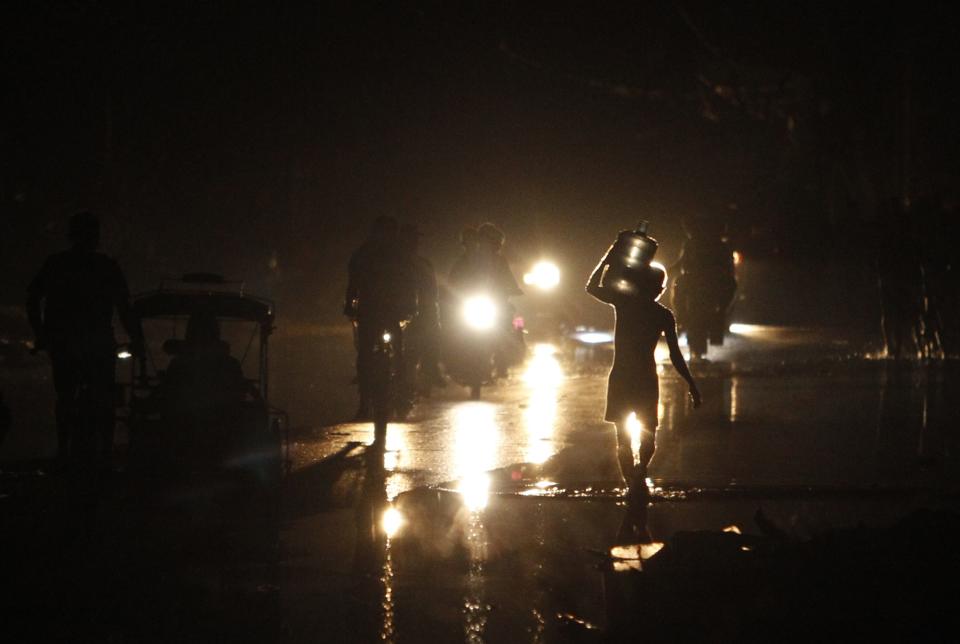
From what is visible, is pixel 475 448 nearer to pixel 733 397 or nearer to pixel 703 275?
pixel 733 397

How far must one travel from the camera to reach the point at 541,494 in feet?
31.8

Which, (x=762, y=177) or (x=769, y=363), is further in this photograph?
(x=762, y=177)

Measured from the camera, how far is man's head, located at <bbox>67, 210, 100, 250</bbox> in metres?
10.3

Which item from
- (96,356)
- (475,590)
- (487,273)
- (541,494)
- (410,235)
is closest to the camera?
(475,590)

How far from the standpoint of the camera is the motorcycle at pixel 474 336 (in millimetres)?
18047

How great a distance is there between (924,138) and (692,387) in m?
25.6

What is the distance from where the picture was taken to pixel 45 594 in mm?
6605

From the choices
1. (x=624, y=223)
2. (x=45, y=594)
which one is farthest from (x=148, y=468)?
(x=624, y=223)

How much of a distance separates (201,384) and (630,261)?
304 cm

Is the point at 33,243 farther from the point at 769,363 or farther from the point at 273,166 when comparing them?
the point at 769,363

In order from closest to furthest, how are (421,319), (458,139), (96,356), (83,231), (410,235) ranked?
(96,356) < (83,231) < (410,235) < (421,319) < (458,139)

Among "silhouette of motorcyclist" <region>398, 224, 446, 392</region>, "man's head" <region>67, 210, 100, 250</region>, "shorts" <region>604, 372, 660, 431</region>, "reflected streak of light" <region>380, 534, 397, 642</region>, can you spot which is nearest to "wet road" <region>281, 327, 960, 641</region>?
"reflected streak of light" <region>380, 534, 397, 642</region>

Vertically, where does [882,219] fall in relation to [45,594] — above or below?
above

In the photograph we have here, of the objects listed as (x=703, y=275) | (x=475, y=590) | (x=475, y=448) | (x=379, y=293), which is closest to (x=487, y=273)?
(x=703, y=275)
